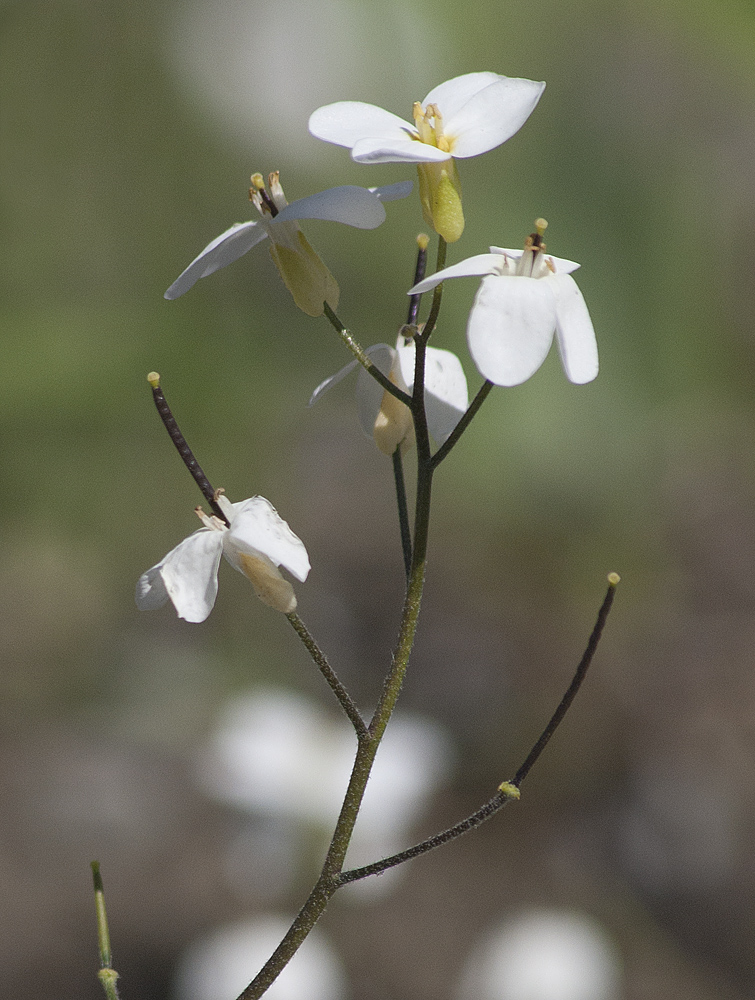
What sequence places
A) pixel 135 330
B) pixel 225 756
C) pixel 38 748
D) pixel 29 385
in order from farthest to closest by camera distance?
pixel 135 330 < pixel 29 385 < pixel 38 748 < pixel 225 756

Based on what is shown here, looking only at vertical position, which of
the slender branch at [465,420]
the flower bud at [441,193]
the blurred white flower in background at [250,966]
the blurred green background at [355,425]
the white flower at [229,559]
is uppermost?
the blurred green background at [355,425]

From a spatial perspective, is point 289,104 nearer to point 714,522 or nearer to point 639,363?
point 639,363

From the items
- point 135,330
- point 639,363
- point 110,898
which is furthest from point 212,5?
point 110,898

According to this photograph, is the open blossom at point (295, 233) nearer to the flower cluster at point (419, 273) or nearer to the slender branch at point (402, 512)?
the flower cluster at point (419, 273)

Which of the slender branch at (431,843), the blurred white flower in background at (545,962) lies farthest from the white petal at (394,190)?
the blurred white flower in background at (545,962)

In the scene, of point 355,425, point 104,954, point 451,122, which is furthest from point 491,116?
point 355,425

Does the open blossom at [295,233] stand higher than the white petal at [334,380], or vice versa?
the open blossom at [295,233]
